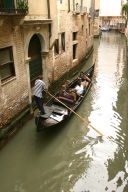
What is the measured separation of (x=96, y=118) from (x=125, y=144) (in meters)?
1.80

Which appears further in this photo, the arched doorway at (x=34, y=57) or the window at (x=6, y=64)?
the arched doorway at (x=34, y=57)

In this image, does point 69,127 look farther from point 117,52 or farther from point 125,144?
point 117,52

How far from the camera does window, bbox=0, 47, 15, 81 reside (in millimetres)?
6161

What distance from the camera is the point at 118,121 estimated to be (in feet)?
25.9

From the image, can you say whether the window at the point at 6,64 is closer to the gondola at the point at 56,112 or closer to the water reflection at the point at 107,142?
the gondola at the point at 56,112

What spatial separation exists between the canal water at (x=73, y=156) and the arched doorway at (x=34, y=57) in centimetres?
208

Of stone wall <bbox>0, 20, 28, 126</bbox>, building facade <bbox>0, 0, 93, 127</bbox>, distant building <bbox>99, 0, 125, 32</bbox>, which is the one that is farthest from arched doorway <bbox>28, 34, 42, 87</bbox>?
distant building <bbox>99, 0, 125, 32</bbox>

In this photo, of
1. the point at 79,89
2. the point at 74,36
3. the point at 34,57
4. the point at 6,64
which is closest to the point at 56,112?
the point at 79,89

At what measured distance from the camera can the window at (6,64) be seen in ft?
20.2

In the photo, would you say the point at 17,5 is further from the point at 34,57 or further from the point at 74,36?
the point at 74,36

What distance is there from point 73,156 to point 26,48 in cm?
385

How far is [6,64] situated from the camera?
6387mm

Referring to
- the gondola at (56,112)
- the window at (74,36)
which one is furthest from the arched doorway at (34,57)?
the window at (74,36)

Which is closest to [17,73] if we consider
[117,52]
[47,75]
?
[47,75]
